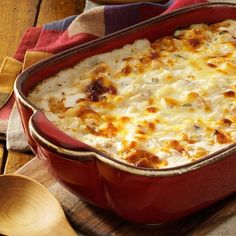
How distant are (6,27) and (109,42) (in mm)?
881

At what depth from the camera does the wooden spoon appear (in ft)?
5.48

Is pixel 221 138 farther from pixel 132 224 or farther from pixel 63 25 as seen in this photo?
pixel 63 25

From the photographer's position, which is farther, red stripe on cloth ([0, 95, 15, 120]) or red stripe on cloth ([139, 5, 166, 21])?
red stripe on cloth ([139, 5, 166, 21])

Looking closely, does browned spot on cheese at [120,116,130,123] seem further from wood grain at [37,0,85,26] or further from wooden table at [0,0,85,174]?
wood grain at [37,0,85,26]

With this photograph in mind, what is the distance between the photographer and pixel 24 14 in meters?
2.84

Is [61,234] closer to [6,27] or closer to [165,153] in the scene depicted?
[165,153]

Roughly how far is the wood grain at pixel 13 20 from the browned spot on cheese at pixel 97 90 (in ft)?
2.38

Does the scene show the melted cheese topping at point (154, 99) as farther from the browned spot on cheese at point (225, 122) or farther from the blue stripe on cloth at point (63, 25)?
the blue stripe on cloth at point (63, 25)

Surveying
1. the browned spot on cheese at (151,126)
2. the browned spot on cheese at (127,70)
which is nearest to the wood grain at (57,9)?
the browned spot on cheese at (127,70)

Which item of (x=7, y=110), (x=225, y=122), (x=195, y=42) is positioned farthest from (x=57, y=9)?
(x=225, y=122)

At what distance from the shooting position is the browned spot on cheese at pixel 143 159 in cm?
161

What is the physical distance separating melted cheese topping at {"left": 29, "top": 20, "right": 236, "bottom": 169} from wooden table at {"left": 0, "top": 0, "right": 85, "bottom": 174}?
71cm

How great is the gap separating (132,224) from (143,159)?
18 cm

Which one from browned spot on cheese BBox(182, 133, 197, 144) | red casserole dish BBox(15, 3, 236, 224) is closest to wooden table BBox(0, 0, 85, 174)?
red casserole dish BBox(15, 3, 236, 224)
